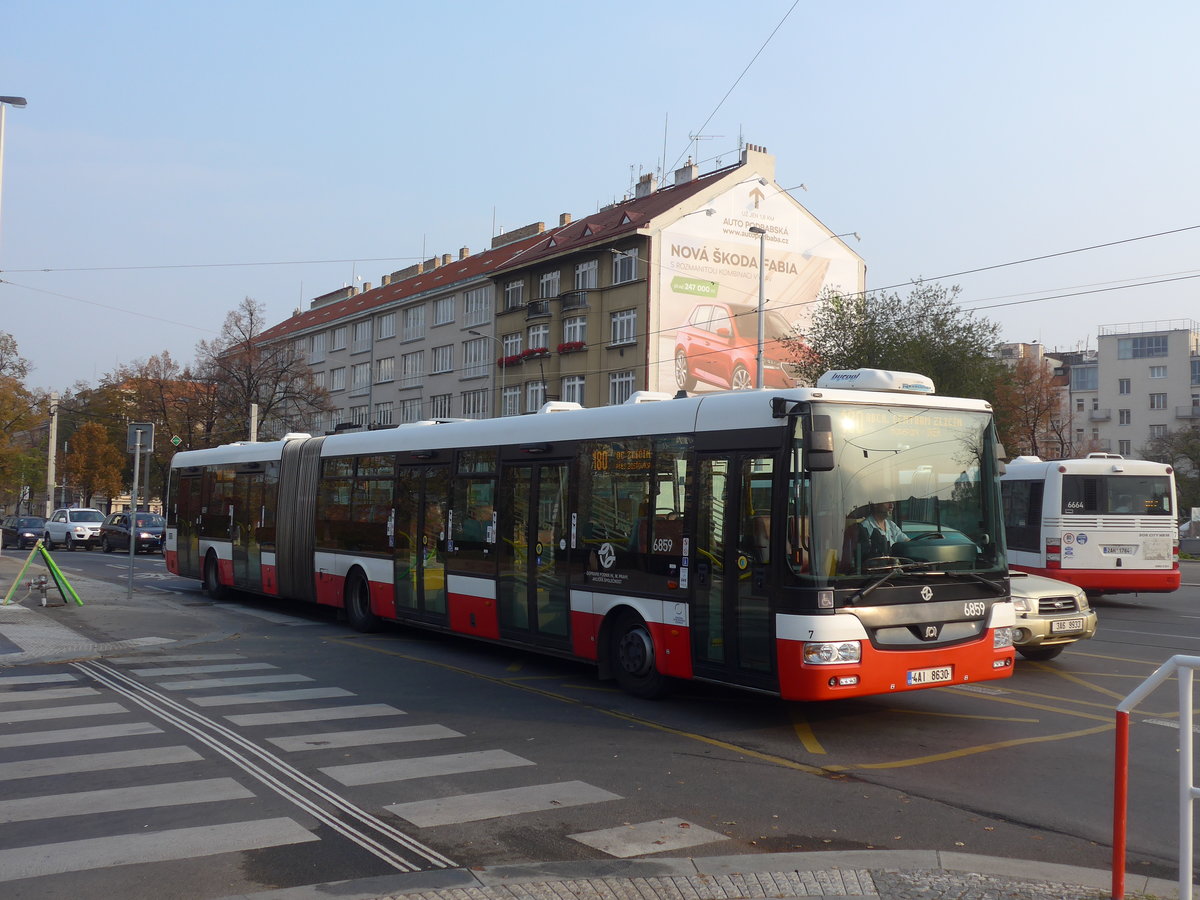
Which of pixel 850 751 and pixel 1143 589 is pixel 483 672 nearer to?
pixel 850 751

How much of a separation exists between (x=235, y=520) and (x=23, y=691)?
10008 mm

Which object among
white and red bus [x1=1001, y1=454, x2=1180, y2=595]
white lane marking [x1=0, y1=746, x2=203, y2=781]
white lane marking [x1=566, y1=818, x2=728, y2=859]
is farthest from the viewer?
white and red bus [x1=1001, y1=454, x2=1180, y2=595]

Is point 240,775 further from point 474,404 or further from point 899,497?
point 474,404

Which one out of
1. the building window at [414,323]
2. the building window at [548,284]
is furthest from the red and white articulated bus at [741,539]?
the building window at [414,323]

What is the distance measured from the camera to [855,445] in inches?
362

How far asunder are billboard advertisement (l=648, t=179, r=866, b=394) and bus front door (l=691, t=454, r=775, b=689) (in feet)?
118

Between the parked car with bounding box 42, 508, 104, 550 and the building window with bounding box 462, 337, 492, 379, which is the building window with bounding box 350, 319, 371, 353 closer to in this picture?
the building window with bounding box 462, 337, 492, 379

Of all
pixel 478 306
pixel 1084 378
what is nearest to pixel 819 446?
pixel 478 306

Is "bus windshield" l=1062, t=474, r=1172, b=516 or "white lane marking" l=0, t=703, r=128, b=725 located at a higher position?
"bus windshield" l=1062, t=474, r=1172, b=516

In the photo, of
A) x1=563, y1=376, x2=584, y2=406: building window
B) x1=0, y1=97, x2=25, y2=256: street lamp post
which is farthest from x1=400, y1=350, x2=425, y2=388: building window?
x1=0, y1=97, x2=25, y2=256: street lamp post

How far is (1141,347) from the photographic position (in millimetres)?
95312

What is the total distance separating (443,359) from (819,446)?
55410mm

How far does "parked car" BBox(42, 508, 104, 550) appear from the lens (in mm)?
46744

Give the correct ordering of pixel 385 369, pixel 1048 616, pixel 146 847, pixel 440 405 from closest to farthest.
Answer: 1. pixel 146 847
2. pixel 1048 616
3. pixel 440 405
4. pixel 385 369
